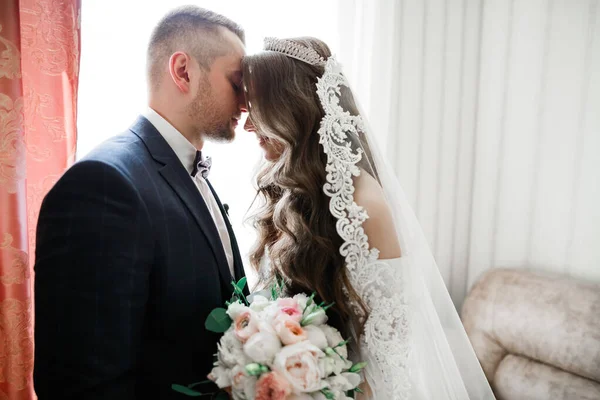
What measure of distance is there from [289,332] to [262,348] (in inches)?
3.1

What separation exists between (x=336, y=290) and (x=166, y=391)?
0.64 m

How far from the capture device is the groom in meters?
1.04

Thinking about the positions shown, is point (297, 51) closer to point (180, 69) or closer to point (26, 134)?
point (180, 69)

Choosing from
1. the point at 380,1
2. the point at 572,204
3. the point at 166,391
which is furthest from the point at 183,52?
the point at 572,204

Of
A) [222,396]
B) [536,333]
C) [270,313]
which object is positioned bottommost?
[536,333]

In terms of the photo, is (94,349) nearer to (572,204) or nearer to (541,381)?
(541,381)

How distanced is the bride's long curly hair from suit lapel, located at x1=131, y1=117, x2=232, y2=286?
23 cm

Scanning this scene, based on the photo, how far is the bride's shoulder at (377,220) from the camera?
1.27 m

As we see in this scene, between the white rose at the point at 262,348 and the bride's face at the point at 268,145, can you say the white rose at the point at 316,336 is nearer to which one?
the white rose at the point at 262,348

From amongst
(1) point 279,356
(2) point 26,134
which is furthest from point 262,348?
(2) point 26,134

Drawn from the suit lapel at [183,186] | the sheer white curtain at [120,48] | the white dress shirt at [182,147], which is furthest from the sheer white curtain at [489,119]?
the suit lapel at [183,186]

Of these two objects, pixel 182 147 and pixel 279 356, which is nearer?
pixel 279 356

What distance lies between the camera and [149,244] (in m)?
1.12

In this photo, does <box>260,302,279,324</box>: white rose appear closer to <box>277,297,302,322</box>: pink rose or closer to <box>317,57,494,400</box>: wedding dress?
<box>277,297,302,322</box>: pink rose
